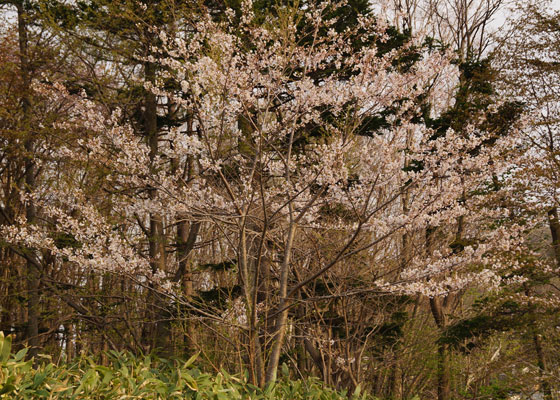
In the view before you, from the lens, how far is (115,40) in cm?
902

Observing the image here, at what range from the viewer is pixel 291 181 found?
5867 millimetres

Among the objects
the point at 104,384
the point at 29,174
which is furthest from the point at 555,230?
the point at 29,174

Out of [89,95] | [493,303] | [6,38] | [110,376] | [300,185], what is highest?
[6,38]

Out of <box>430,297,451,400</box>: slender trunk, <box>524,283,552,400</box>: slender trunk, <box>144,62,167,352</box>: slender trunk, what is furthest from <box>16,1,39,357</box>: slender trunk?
<box>524,283,552,400</box>: slender trunk

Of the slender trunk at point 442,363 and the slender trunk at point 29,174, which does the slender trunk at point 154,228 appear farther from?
the slender trunk at point 442,363

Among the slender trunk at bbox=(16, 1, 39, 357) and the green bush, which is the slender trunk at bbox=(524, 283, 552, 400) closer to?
the green bush

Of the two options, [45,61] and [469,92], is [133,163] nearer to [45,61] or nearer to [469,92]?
[45,61]

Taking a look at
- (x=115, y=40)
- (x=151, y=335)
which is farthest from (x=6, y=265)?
(x=115, y=40)

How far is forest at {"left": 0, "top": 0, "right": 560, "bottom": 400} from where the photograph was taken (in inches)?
192

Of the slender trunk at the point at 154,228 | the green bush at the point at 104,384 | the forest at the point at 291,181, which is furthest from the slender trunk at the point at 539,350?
the green bush at the point at 104,384

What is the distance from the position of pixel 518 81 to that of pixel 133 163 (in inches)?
344

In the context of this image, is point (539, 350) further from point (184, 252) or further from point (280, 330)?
point (280, 330)

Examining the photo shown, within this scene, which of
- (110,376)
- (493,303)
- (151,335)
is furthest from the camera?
(151,335)

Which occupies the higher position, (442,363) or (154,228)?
(154,228)
